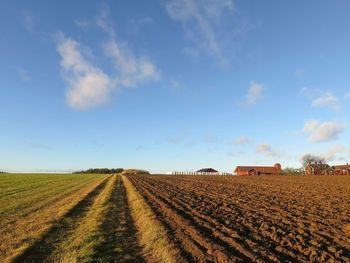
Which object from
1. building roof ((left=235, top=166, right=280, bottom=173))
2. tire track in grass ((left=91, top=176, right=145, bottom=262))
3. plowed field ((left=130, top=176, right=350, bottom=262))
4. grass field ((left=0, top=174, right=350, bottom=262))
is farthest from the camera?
building roof ((left=235, top=166, right=280, bottom=173))

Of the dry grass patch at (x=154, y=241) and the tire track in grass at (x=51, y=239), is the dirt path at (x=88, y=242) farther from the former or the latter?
the dry grass patch at (x=154, y=241)

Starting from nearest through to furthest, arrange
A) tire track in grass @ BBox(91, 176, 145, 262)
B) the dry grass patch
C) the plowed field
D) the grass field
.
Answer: the plowed field
the grass field
the dry grass patch
tire track in grass @ BBox(91, 176, 145, 262)

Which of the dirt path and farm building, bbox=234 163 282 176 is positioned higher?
farm building, bbox=234 163 282 176

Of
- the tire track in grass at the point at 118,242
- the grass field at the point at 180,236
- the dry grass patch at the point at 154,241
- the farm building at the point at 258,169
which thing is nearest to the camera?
the grass field at the point at 180,236

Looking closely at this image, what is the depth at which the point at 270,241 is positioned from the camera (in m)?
9.93

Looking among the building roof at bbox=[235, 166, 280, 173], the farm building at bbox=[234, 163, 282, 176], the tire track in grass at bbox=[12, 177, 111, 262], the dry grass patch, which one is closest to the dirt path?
the tire track in grass at bbox=[12, 177, 111, 262]

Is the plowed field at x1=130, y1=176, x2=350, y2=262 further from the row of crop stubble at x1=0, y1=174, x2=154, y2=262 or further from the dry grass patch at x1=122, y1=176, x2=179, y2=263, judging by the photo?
the row of crop stubble at x1=0, y1=174, x2=154, y2=262

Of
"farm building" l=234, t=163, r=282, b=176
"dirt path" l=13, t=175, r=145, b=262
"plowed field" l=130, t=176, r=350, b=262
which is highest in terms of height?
"farm building" l=234, t=163, r=282, b=176

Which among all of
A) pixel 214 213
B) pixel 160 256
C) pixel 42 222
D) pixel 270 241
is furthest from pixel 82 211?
pixel 270 241

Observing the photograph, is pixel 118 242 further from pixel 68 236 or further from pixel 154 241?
pixel 68 236

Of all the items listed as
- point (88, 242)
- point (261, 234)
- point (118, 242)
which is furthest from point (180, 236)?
point (88, 242)

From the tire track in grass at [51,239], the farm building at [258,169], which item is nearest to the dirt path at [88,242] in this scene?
the tire track in grass at [51,239]

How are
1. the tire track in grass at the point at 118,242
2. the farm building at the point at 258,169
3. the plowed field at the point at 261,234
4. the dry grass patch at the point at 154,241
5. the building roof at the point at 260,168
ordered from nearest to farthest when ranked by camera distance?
the plowed field at the point at 261,234
the dry grass patch at the point at 154,241
the tire track in grass at the point at 118,242
the farm building at the point at 258,169
the building roof at the point at 260,168

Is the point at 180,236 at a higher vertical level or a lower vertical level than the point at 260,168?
lower
